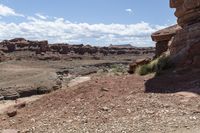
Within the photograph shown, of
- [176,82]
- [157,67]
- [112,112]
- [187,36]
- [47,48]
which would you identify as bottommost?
[47,48]

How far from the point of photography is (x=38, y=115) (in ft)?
39.2

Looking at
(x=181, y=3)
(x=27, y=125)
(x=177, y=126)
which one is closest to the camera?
(x=177, y=126)

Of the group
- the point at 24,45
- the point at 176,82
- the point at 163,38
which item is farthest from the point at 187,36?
the point at 24,45

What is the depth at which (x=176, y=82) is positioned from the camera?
12.8 meters

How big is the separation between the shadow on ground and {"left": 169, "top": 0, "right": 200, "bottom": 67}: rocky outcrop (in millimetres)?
707

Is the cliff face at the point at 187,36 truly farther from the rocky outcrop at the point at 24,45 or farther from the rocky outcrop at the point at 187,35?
the rocky outcrop at the point at 24,45

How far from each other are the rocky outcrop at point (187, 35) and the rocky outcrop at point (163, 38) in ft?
16.7

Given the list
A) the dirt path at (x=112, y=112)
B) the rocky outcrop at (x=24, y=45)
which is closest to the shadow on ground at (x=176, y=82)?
the dirt path at (x=112, y=112)

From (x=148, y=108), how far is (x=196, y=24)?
6.80m

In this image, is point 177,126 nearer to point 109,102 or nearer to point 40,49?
point 109,102

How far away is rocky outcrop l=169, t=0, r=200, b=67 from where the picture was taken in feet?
48.7

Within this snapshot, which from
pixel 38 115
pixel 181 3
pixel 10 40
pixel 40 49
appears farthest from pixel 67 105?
pixel 10 40

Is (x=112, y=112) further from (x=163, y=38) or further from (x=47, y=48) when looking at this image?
(x=47, y=48)

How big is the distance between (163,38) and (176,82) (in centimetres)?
1039
